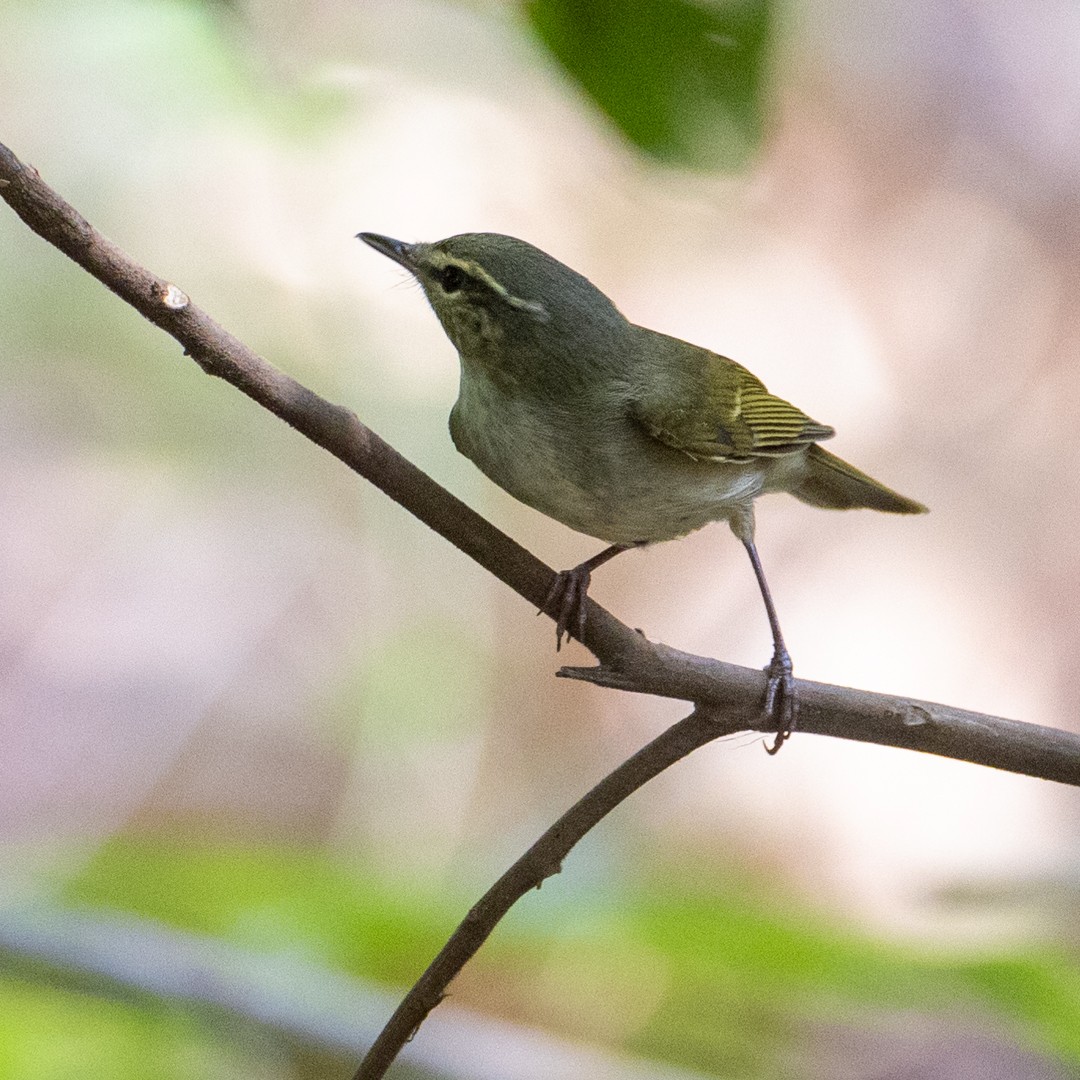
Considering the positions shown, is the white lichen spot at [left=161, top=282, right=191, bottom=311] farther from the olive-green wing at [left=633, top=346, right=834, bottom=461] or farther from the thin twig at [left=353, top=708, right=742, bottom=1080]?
the olive-green wing at [left=633, top=346, right=834, bottom=461]

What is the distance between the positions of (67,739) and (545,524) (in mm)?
2148

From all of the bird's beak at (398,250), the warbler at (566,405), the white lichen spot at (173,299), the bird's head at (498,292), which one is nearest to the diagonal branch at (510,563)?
the white lichen spot at (173,299)

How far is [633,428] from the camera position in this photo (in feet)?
9.26

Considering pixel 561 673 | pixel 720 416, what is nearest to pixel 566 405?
pixel 720 416

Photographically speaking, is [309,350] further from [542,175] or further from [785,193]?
[785,193]

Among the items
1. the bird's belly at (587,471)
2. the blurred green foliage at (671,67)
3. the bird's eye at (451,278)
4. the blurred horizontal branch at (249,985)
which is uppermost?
the bird's eye at (451,278)

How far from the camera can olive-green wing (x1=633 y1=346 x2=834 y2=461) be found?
9.32ft

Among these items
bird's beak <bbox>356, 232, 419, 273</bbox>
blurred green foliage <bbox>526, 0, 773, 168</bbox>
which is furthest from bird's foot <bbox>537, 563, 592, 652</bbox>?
bird's beak <bbox>356, 232, 419, 273</bbox>

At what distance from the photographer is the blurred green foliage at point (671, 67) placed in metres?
1.55

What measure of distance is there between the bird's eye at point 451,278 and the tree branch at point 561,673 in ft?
3.48

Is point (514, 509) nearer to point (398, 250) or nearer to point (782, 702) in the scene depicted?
point (398, 250)

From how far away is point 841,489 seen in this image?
12.0 ft

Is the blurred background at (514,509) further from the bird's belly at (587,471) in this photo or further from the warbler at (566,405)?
the bird's belly at (587,471)

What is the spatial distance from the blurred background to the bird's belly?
2.92 ft
